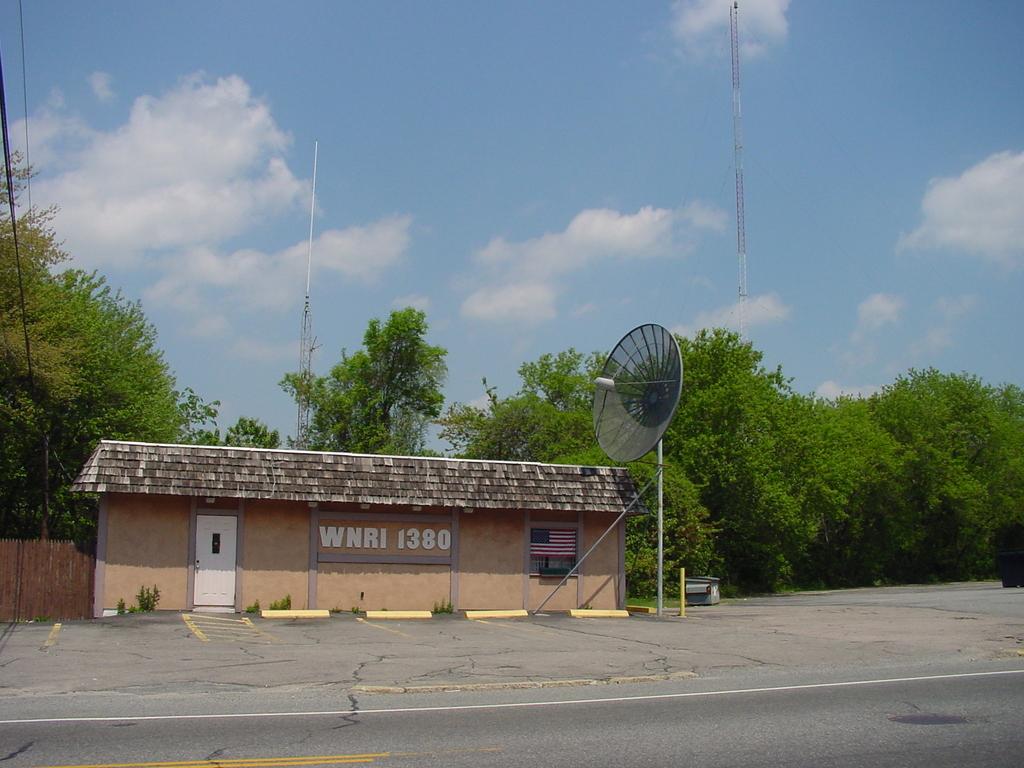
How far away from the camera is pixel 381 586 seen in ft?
70.0

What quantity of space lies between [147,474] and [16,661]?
23.7 feet

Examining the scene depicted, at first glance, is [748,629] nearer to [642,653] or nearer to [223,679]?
[642,653]

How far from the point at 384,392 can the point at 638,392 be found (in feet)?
93.8

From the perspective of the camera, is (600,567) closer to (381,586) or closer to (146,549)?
(381,586)

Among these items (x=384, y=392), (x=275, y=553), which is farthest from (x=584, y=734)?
(x=384, y=392)

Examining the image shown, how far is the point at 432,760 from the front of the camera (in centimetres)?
705

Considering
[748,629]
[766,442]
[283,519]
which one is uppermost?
[766,442]

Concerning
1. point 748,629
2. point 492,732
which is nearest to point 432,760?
point 492,732

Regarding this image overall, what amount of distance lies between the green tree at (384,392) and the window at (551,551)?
2586 centimetres

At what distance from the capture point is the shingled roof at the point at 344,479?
19.6 metres

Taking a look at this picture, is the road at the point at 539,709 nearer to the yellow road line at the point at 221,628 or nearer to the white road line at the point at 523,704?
the white road line at the point at 523,704

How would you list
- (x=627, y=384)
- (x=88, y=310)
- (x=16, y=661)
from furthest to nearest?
(x=88, y=310) < (x=627, y=384) < (x=16, y=661)

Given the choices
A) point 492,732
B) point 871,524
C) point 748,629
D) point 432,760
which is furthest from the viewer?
point 871,524

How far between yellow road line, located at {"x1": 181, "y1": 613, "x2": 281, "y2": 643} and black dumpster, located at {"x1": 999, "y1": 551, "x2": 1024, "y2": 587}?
2735 centimetres
